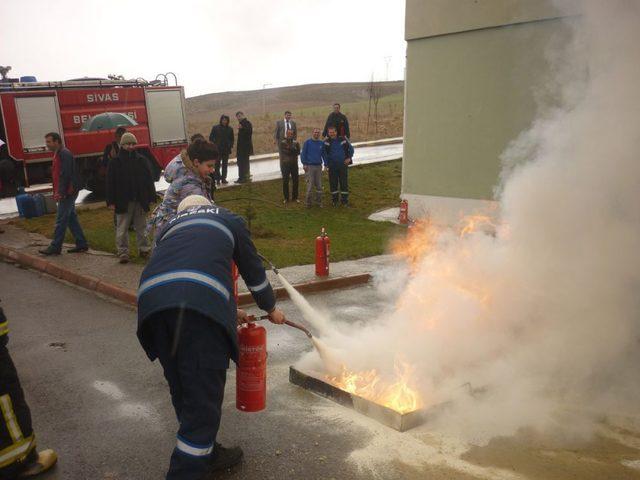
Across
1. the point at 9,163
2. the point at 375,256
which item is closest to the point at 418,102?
the point at 375,256

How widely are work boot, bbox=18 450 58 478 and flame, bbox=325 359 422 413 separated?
213 centimetres

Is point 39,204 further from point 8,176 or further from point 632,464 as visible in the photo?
point 632,464

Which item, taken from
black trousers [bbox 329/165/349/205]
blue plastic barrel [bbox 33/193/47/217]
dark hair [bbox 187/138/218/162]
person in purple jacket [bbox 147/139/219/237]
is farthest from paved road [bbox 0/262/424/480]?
blue plastic barrel [bbox 33/193/47/217]

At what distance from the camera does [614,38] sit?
181 inches

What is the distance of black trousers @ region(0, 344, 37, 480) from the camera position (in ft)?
11.4

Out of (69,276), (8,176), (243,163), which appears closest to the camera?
(69,276)

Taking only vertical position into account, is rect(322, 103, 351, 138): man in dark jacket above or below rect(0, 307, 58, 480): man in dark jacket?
above

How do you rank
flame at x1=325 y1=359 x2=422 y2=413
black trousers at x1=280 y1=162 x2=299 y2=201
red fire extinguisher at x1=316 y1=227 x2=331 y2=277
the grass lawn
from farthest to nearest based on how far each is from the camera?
black trousers at x1=280 y1=162 x2=299 y2=201 → the grass lawn → red fire extinguisher at x1=316 y1=227 x2=331 y2=277 → flame at x1=325 y1=359 x2=422 y2=413

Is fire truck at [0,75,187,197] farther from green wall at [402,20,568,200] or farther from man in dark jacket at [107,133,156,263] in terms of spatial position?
green wall at [402,20,568,200]

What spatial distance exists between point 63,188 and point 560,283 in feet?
25.8

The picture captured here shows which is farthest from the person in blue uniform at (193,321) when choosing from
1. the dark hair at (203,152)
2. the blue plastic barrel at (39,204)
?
the blue plastic barrel at (39,204)

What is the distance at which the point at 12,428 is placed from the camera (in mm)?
3512

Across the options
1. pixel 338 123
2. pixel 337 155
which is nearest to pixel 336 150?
pixel 337 155

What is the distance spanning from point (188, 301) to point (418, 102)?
9664mm
